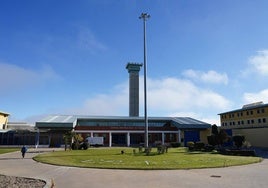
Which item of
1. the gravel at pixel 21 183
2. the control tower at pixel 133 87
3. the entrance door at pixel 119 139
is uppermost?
the control tower at pixel 133 87

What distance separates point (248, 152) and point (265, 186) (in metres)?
21.3

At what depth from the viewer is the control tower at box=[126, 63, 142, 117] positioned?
90575 millimetres

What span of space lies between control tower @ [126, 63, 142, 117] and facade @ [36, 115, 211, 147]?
720 inches

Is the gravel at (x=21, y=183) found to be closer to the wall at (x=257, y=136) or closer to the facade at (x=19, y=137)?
the wall at (x=257, y=136)

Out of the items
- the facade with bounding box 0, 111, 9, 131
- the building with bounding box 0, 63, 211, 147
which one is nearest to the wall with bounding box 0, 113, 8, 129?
the facade with bounding box 0, 111, 9, 131

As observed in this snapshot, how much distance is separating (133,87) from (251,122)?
44.3 m

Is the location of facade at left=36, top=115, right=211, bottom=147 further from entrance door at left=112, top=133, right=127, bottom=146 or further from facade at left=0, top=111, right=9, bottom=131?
facade at left=0, top=111, right=9, bottom=131

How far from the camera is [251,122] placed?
58969 millimetres

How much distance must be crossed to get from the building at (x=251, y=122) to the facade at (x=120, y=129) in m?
7.80

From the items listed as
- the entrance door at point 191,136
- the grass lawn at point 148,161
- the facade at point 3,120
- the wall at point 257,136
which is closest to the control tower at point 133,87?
the entrance door at point 191,136

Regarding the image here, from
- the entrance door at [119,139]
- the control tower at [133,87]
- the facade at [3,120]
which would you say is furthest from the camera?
the control tower at [133,87]

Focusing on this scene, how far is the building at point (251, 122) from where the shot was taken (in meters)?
49.2

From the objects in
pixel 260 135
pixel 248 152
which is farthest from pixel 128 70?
pixel 248 152

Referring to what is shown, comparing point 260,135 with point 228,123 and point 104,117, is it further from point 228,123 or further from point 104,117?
point 104,117
